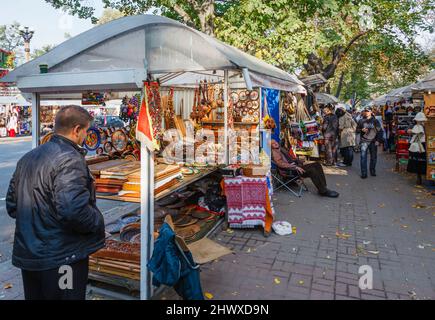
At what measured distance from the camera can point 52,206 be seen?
2.39 meters

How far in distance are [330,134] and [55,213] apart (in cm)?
1112

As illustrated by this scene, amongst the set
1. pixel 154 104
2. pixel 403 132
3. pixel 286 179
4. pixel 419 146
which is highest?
pixel 154 104

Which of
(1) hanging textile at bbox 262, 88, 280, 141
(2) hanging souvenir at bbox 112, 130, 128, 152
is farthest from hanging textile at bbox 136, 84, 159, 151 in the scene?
(1) hanging textile at bbox 262, 88, 280, 141

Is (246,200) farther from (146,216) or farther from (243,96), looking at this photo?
(243,96)

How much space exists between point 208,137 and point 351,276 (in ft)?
12.6

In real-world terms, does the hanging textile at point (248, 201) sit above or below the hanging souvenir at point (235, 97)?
below

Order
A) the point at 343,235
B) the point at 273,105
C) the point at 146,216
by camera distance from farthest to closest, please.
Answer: the point at 273,105 → the point at 343,235 → the point at 146,216

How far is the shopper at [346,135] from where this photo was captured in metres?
12.3

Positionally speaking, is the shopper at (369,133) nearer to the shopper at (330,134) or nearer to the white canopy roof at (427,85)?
the white canopy roof at (427,85)

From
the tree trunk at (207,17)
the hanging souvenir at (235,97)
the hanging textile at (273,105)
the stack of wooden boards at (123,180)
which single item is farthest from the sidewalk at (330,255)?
the tree trunk at (207,17)

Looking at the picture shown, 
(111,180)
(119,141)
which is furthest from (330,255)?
(119,141)

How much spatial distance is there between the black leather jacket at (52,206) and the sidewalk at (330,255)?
1.63 meters

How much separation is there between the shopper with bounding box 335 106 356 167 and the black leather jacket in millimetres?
11115

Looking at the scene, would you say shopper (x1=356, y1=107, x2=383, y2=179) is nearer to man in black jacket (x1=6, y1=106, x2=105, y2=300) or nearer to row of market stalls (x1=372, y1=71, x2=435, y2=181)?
row of market stalls (x1=372, y1=71, x2=435, y2=181)
